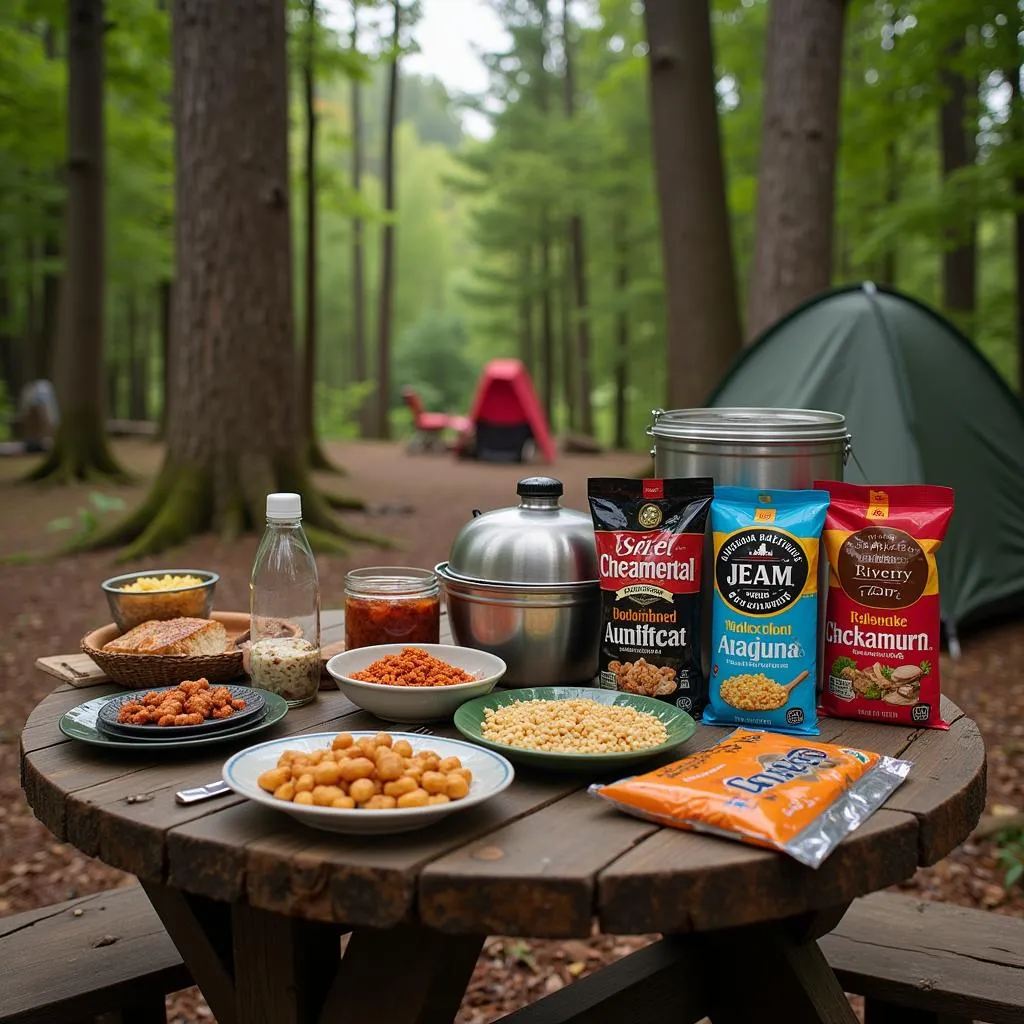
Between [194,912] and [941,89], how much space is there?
10145mm

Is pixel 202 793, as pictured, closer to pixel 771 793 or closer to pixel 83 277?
pixel 771 793

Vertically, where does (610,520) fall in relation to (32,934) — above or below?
above

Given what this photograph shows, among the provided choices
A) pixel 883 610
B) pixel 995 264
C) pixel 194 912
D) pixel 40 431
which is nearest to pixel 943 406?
pixel 883 610

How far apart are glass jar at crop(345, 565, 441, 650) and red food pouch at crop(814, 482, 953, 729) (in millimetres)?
777

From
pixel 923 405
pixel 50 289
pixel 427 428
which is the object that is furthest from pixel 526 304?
pixel 923 405

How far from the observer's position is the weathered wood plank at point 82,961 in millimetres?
1908

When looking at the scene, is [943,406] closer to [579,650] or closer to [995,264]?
[579,650]

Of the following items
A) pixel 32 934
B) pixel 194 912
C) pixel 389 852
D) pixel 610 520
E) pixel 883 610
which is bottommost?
pixel 32 934

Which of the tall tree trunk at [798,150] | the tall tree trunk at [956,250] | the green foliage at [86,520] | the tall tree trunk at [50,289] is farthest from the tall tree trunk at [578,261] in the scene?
the tall tree trunk at [798,150]

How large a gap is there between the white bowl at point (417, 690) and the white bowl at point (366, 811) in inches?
3.4

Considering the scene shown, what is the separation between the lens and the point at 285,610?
204cm

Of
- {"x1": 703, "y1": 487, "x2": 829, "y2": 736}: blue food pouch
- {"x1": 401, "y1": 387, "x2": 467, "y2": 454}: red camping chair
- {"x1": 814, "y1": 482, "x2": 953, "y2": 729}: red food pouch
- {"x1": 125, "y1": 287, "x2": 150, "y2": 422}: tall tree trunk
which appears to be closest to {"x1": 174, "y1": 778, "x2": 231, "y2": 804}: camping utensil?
{"x1": 703, "y1": 487, "x2": 829, "y2": 736}: blue food pouch

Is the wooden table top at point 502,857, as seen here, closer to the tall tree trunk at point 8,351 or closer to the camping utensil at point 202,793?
the camping utensil at point 202,793

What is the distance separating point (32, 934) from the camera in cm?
215
